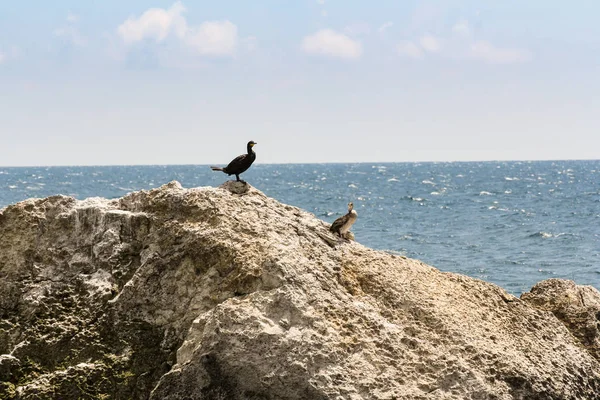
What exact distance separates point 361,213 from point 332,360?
41447 millimetres

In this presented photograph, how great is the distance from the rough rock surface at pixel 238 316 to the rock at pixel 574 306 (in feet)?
1.16

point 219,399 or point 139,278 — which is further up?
point 139,278

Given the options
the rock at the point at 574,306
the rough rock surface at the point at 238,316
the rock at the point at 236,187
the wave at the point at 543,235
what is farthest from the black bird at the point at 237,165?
the wave at the point at 543,235

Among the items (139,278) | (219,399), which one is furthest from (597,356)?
(139,278)

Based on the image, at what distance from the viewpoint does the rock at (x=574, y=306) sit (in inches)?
370

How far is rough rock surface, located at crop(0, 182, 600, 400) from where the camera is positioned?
7273mm

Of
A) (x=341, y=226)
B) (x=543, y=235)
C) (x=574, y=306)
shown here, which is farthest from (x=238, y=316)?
(x=543, y=235)

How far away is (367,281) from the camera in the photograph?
836cm

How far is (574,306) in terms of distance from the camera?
9.71 m

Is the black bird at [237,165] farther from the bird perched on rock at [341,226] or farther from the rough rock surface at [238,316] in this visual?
the bird perched on rock at [341,226]

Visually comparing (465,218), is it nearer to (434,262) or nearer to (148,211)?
(434,262)

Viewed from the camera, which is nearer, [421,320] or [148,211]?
[421,320]

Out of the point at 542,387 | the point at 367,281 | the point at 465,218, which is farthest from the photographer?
the point at 465,218

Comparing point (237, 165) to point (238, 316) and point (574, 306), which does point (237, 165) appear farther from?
point (574, 306)
